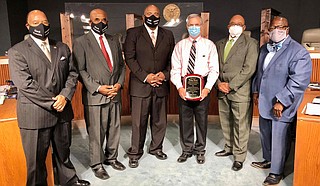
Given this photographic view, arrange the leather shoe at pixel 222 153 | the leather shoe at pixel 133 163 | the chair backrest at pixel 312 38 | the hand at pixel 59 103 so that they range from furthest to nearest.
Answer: the chair backrest at pixel 312 38 < the leather shoe at pixel 222 153 < the leather shoe at pixel 133 163 < the hand at pixel 59 103

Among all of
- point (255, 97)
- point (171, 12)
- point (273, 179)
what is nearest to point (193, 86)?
point (255, 97)

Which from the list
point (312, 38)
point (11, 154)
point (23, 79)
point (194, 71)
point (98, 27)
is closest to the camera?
point (23, 79)

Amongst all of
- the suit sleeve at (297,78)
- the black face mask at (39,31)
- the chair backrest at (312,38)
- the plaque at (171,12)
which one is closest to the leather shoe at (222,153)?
the suit sleeve at (297,78)

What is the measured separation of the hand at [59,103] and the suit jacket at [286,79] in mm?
1737

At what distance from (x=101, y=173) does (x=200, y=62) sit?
1.45 meters

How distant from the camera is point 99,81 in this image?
3100 mm

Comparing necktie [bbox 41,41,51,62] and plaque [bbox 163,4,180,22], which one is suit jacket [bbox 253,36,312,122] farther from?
plaque [bbox 163,4,180,22]

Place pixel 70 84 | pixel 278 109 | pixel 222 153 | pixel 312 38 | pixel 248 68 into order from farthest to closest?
pixel 312 38
pixel 222 153
pixel 248 68
pixel 278 109
pixel 70 84

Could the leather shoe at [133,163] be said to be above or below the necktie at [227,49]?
below

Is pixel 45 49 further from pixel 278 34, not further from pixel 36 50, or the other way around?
pixel 278 34

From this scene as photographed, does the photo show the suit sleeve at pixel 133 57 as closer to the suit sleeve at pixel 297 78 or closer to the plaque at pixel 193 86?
the plaque at pixel 193 86

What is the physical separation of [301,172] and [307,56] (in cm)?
95

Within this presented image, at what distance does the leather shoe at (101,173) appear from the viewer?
3.14 metres

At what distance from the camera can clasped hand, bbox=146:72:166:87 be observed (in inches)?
129
